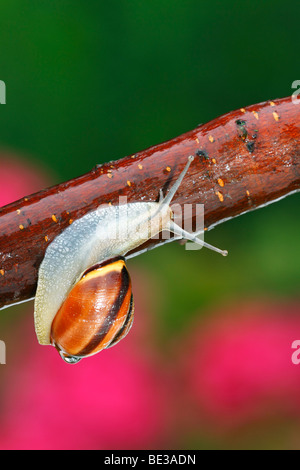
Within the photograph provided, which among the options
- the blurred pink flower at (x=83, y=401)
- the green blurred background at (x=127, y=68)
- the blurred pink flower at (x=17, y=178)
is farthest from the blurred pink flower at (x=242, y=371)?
the green blurred background at (x=127, y=68)

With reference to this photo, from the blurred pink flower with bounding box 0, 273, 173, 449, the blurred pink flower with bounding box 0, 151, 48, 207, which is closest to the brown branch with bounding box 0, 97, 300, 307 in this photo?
the blurred pink flower with bounding box 0, 273, 173, 449

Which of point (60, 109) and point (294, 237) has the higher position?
point (60, 109)

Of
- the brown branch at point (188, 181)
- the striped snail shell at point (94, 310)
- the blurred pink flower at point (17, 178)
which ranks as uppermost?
the blurred pink flower at point (17, 178)

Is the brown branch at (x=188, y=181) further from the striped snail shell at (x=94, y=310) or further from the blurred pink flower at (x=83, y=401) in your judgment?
the blurred pink flower at (x=83, y=401)

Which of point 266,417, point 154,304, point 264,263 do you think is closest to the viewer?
point 266,417

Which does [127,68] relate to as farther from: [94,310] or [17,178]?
[94,310]

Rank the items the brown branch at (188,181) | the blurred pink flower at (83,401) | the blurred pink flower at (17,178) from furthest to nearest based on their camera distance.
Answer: the blurred pink flower at (17,178) → the blurred pink flower at (83,401) → the brown branch at (188,181)

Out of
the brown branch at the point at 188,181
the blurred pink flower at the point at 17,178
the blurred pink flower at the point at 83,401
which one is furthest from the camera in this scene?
the blurred pink flower at the point at 17,178

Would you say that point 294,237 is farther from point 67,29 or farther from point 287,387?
point 67,29

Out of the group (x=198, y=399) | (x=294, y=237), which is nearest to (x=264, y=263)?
(x=294, y=237)
